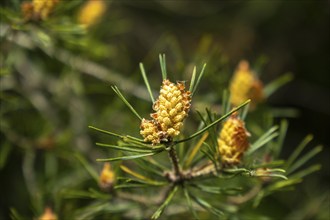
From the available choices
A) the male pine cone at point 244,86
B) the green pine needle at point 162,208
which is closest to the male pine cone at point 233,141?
the green pine needle at point 162,208

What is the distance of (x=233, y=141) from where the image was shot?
1176mm

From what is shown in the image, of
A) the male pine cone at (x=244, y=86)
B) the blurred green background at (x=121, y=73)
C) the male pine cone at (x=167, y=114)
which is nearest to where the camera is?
the male pine cone at (x=167, y=114)

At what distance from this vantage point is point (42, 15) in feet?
4.71

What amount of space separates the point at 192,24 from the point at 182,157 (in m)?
2.13

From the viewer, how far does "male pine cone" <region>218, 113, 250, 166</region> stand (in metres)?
1.17

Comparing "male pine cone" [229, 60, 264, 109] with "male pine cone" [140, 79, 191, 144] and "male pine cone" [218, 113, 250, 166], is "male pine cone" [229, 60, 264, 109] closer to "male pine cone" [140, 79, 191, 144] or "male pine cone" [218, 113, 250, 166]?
"male pine cone" [218, 113, 250, 166]

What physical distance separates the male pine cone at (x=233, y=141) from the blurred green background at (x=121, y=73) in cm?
46

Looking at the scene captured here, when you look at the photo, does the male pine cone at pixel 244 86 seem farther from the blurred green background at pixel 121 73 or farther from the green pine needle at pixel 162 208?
the green pine needle at pixel 162 208

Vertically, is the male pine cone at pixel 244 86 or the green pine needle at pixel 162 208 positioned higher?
the male pine cone at pixel 244 86

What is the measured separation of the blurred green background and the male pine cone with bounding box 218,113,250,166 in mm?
456

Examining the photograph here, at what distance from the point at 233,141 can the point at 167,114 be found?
25 cm

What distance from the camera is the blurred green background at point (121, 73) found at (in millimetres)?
1723

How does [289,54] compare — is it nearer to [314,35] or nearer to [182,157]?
[314,35]

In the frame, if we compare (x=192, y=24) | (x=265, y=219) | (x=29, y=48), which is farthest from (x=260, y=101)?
(x=192, y=24)
